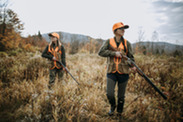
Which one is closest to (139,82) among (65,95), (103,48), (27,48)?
(103,48)

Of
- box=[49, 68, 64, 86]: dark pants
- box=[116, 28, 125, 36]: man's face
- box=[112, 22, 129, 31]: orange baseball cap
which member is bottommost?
box=[49, 68, 64, 86]: dark pants

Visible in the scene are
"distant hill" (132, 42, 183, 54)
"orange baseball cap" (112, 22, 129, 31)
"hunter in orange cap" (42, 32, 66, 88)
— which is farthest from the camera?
"distant hill" (132, 42, 183, 54)

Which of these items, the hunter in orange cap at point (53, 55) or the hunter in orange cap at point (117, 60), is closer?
the hunter in orange cap at point (117, 60)

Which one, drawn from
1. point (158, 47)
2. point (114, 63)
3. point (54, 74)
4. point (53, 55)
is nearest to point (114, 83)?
point (114, 63)

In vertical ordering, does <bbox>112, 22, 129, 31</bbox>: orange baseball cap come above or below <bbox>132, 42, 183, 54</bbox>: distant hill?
below

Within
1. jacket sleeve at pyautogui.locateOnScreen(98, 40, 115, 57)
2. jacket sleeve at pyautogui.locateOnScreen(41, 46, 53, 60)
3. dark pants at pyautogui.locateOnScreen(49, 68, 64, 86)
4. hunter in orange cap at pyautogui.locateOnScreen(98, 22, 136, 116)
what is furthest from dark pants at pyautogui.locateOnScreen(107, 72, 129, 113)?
jacket sleeve at pyautogui.locateOnScreen(41, 46, 53, 60)

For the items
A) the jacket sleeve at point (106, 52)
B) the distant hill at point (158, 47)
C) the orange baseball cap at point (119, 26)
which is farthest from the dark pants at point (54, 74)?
the distant hill at point (158, 47)

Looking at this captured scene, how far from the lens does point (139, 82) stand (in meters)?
3.91

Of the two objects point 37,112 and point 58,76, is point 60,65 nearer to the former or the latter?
point 58,76

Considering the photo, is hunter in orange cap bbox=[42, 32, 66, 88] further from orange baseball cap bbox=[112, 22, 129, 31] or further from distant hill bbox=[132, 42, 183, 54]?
distant hill bbox=[132, 42, 183, 54]

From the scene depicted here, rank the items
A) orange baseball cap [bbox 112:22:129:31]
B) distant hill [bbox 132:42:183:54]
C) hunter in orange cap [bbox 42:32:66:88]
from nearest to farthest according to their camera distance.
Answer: orange baseball cap [bbox 112:22:129:31] < hunter in orange cap [bbox 42:32:66:88] < distant hill [bbox 132:42:183:54]

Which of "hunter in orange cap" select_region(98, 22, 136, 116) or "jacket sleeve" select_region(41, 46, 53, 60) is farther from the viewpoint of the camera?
"jacket sleeve" select_region(41, 46, 53, 60)

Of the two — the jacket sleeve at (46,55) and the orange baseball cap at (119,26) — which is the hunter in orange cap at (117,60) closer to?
the orange baseball cap at (119,26)

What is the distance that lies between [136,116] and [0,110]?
3490mm
